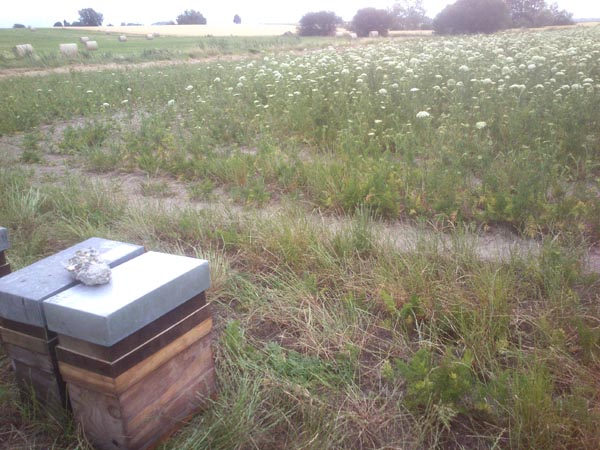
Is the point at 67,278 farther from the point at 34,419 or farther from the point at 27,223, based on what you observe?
the point at 27,223

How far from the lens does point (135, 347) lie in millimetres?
2002

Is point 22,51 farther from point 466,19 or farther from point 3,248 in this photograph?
point 466,19

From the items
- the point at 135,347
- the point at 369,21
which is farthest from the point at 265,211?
the point at 369,21

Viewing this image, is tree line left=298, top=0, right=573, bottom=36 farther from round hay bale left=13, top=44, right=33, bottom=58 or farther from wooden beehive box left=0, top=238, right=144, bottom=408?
wooden beehive box left=0, top=238, right=144, bottom=408

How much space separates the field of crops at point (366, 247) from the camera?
2.31 m

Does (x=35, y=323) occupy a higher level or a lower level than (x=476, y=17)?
lower

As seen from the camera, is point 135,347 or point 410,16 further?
point 410,16

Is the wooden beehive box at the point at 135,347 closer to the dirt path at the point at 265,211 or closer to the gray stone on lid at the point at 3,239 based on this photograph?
the gray stone on lid at the point at 3,239

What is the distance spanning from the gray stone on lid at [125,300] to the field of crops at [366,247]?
573 mm

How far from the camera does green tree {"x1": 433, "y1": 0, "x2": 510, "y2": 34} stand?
40756 millimetres

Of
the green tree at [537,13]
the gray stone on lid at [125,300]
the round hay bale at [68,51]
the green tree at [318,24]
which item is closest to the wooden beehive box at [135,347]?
the gray stone on lid at [125,300]

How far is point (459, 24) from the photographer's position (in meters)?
41.5

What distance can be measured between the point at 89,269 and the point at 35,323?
11.8 inches

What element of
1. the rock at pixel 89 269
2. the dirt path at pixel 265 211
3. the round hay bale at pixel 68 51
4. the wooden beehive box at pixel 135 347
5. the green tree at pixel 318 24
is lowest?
the dirt path at pixel 265 211
